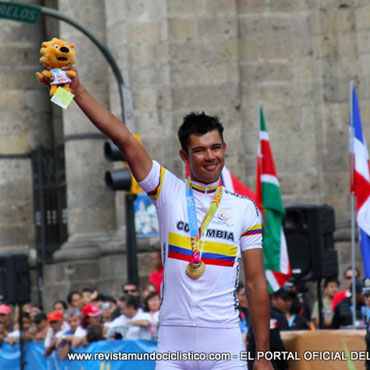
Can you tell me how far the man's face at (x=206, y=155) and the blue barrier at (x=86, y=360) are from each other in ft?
18.1

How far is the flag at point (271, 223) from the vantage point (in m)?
15.4

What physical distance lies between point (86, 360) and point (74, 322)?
198 inches

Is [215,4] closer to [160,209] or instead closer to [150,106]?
[150,106]

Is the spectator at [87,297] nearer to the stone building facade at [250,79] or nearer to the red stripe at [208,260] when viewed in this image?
the stone building facade at [250,79]

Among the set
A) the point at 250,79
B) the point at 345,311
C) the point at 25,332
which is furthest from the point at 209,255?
the point at 250,79

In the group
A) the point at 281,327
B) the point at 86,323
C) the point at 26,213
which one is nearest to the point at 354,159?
the point at 281,327

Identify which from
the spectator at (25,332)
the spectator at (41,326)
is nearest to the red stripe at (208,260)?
the spectator at (41,326)

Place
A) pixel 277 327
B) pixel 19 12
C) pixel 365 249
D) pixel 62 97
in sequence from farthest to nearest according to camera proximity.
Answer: pixel 19 12
pixel 365 249
pixel 277 327
pixel 62 97

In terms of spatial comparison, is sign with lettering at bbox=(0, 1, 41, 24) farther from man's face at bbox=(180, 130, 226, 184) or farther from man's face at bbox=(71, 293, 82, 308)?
man's face at bbox=(180, 130, 226, 184)

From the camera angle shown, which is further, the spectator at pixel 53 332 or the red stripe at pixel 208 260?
the spectator at pixel 53 332

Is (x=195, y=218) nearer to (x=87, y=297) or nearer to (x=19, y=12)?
(x=87, y=297)

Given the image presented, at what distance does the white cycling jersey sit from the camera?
660 centimetres

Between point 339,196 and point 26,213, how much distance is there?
7.83 metres

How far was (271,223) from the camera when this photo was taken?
1606 cm
